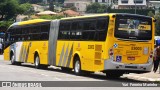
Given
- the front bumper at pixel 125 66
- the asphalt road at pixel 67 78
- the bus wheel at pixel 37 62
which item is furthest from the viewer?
the bus wheel at pixel 37 62

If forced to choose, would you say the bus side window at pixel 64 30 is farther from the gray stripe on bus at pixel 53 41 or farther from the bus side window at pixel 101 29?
the bus side window at pixel 101 29

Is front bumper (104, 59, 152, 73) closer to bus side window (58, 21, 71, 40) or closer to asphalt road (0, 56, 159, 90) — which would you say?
asphalt road (0, 56, 159, 90)

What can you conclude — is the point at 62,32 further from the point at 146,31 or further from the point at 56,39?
the point at 146,31

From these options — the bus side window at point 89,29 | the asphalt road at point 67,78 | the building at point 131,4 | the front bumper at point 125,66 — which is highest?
the bus side window at point 89,29

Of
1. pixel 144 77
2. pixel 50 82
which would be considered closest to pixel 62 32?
pixel 144 77

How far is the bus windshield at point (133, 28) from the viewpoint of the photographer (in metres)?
21.6

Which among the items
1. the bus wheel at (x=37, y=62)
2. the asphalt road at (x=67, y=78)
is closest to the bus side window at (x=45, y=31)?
the bus wheel at (x=37, y=62)

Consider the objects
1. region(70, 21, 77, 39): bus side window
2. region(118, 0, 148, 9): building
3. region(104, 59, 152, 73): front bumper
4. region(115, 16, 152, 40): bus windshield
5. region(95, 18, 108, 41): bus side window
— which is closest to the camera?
region(104, 59, 152, 73): front bumper

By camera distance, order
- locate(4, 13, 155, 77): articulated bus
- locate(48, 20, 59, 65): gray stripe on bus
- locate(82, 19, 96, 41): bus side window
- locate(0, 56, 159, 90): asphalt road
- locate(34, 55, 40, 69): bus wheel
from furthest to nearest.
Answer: locate(34, 55, 40, 69): bus wheel → locate(48, 20, 59, 65): gray stripe on bus → locate(82, 19, 96, 41): bus side window → locate(4, 13, 155, 77): articulated bus → locate(0, 56, 159, 90): asphalt road

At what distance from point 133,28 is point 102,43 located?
57.9 inches

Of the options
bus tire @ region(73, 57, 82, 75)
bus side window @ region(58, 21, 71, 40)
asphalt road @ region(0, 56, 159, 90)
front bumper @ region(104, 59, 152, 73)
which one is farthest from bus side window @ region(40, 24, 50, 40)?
front bumper @ region(104, 59, 152, 73)

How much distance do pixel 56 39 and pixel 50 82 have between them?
8.12m

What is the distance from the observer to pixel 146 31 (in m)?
22.1

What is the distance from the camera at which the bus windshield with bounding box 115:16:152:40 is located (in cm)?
2164
